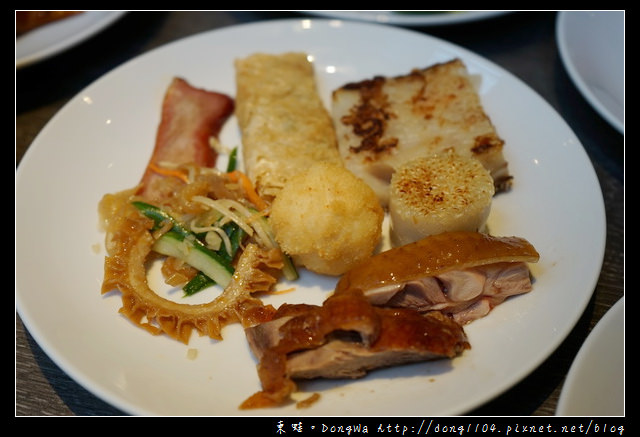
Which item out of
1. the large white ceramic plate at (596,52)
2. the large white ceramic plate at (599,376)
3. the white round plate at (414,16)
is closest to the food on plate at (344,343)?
the large white ceramic plate at (599,376)

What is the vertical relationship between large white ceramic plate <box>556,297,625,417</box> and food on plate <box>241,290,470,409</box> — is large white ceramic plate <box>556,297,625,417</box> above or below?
below

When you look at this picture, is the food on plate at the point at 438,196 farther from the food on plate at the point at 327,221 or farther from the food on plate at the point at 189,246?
the food on plate at the point at 189,246

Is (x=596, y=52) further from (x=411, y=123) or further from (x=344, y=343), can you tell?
(x=344, y=343)

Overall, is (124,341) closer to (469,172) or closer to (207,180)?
(207,180)

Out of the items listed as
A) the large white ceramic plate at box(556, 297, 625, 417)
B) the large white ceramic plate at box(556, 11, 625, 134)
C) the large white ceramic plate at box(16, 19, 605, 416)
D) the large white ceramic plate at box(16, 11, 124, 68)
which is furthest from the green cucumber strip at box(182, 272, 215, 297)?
the large white ceramic plate at box(556, 11, 625, 134)

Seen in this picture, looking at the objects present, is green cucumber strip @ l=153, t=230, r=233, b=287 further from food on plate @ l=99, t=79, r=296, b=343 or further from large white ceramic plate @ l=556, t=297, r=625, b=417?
large white ceramic plate @ l=556, t=297, r=625, b=417

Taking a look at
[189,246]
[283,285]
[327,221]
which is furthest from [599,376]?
[189,246]
